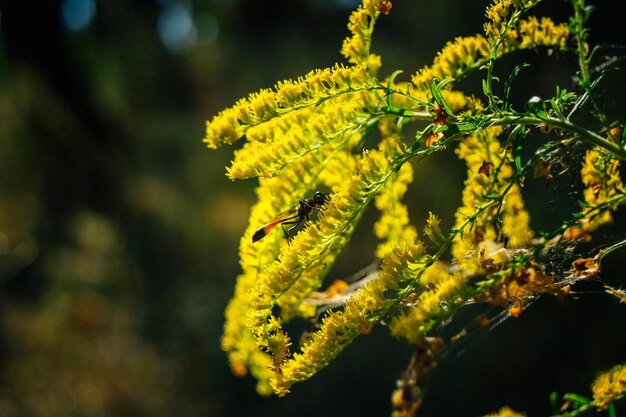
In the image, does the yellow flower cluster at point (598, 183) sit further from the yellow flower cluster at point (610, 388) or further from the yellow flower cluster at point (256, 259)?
the yellow flower cluster at point (256, 259)

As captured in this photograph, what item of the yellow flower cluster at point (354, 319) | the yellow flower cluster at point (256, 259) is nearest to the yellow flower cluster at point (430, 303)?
the yellow flower cluster at point (354, 319)

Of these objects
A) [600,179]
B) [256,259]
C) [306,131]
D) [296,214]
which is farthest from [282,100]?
[600,179]

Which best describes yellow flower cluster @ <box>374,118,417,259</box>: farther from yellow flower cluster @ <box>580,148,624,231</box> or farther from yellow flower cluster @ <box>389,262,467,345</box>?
yellow flower cluster @ <box>580,148,624,231</box>

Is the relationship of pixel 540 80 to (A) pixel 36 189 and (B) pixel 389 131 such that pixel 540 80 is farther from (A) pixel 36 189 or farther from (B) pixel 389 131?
(A) pixel 36 189

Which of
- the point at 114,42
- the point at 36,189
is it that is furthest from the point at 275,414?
the point at 114,42

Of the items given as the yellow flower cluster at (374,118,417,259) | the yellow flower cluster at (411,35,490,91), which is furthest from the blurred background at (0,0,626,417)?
the yellow flower cluster at (411,35,490,91)
